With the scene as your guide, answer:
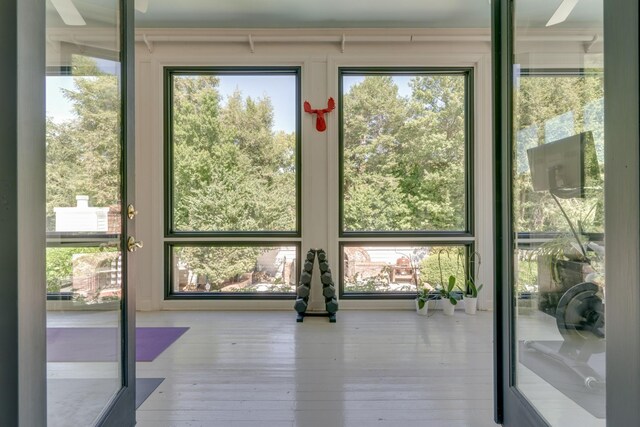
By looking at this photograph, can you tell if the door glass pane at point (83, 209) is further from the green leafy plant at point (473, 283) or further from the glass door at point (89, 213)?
the green leafy plant at point (473, 283)

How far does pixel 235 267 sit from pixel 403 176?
2234 millimetres

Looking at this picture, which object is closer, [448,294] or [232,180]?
[448,294]

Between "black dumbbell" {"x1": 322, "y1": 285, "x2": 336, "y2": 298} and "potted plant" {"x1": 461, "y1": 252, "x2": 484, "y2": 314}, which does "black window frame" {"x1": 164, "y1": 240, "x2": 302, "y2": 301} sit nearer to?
"black dumbbell" {"x1": 322, "y1": 285, "x2": 336, "y2": 298}

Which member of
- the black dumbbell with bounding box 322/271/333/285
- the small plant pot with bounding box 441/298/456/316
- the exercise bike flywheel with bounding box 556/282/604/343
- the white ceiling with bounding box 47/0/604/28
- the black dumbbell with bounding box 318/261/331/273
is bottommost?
the small plant pot with bounding box 441/298/456/316

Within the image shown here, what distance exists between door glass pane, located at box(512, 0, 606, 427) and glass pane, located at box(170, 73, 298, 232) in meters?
2.75

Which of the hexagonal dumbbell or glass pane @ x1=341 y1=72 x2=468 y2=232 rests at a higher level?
glass pane @ x1=341 y1=72 x2=468 y2=232

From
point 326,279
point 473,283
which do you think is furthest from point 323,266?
point 473,283

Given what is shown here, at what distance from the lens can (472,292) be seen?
400 centimetres

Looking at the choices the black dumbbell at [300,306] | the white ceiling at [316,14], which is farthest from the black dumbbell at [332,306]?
the white ceiling at [316,14]

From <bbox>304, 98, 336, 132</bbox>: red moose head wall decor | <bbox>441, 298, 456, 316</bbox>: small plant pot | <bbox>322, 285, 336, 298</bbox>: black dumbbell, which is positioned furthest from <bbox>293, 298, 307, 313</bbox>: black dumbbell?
<bbox>304, 98, 336, 132</bbox>: red moose head wall decor

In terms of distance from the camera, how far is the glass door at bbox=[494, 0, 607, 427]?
126 centimetres

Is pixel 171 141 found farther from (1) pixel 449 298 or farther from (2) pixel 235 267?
(1) pixel 449 298

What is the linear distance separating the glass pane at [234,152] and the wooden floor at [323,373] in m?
1.17

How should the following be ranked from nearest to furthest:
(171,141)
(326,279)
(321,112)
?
(326,279) → (321,112) → (171,141)
